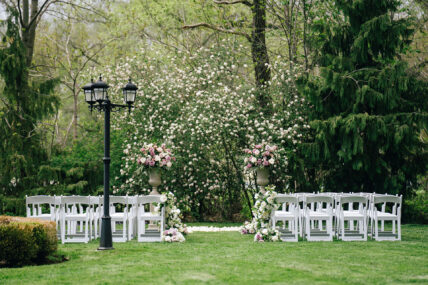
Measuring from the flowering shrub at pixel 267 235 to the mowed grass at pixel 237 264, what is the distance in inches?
18.9

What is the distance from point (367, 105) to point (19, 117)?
1067 centimetres

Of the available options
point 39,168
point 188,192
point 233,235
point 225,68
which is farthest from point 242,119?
point 39,168

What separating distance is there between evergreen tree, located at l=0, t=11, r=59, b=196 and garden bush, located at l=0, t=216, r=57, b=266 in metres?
8.27

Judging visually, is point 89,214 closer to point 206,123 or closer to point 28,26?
point 206,123

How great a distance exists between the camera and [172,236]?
1061cm

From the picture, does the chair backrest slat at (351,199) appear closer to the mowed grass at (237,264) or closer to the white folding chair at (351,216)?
the white folding chair at (351,216)

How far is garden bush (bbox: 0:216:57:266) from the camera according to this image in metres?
7.85

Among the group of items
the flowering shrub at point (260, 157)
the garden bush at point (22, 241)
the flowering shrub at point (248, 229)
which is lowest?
the flowering shrub at point (248, 229)

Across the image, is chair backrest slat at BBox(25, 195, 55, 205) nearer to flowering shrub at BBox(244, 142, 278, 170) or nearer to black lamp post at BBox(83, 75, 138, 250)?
black lamp post at BBox(83, 75, 138, 250)

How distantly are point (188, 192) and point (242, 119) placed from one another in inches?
123

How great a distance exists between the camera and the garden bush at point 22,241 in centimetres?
785

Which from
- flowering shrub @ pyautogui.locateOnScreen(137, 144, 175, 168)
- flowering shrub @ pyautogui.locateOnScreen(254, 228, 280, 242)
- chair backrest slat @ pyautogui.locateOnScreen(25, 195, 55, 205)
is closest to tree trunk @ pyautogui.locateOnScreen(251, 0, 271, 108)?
flowering shrub @ pyautogui.locateOnScreen(137, 144, 175, 168)

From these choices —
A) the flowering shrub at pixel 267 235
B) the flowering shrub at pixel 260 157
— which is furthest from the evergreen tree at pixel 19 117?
the flowering shrub at pixel 267 235

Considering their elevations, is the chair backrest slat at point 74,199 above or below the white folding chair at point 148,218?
above
